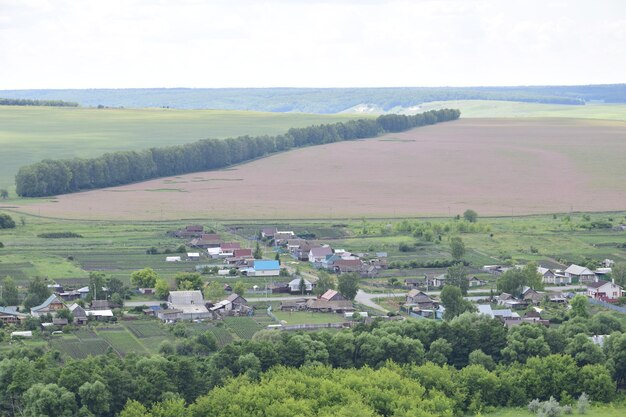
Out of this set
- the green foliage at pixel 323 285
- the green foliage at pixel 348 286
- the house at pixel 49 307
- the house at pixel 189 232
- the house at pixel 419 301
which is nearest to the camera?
the house at pixel 49 307

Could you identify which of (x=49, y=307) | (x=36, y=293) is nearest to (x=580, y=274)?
(x=49, y=307)

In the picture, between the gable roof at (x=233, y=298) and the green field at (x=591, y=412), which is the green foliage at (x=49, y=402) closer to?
the green field at (x=591, y=412)

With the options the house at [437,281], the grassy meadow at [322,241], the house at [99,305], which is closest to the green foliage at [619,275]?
the grassy meadow at [322,241]

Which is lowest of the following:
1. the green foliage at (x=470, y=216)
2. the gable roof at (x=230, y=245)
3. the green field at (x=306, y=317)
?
the green foliage at (x=470, y=216)

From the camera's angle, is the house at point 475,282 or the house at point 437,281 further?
the house at point 437,281

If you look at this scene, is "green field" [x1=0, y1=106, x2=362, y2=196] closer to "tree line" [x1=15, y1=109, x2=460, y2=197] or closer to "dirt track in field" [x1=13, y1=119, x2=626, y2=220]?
"tree line" [x1=15, y1=109, x2=460, y2=197]

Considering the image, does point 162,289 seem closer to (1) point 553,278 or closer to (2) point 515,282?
(2) point 515,282

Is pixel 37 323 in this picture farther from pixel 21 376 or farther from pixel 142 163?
pixel 142 163

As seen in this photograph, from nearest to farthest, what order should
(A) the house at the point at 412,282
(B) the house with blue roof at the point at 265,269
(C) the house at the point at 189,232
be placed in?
1. (A) the house at the point at 412,282
2. (B) the house with blue roof at the point at 265,269
3. (C) the house at the point at 189,232
